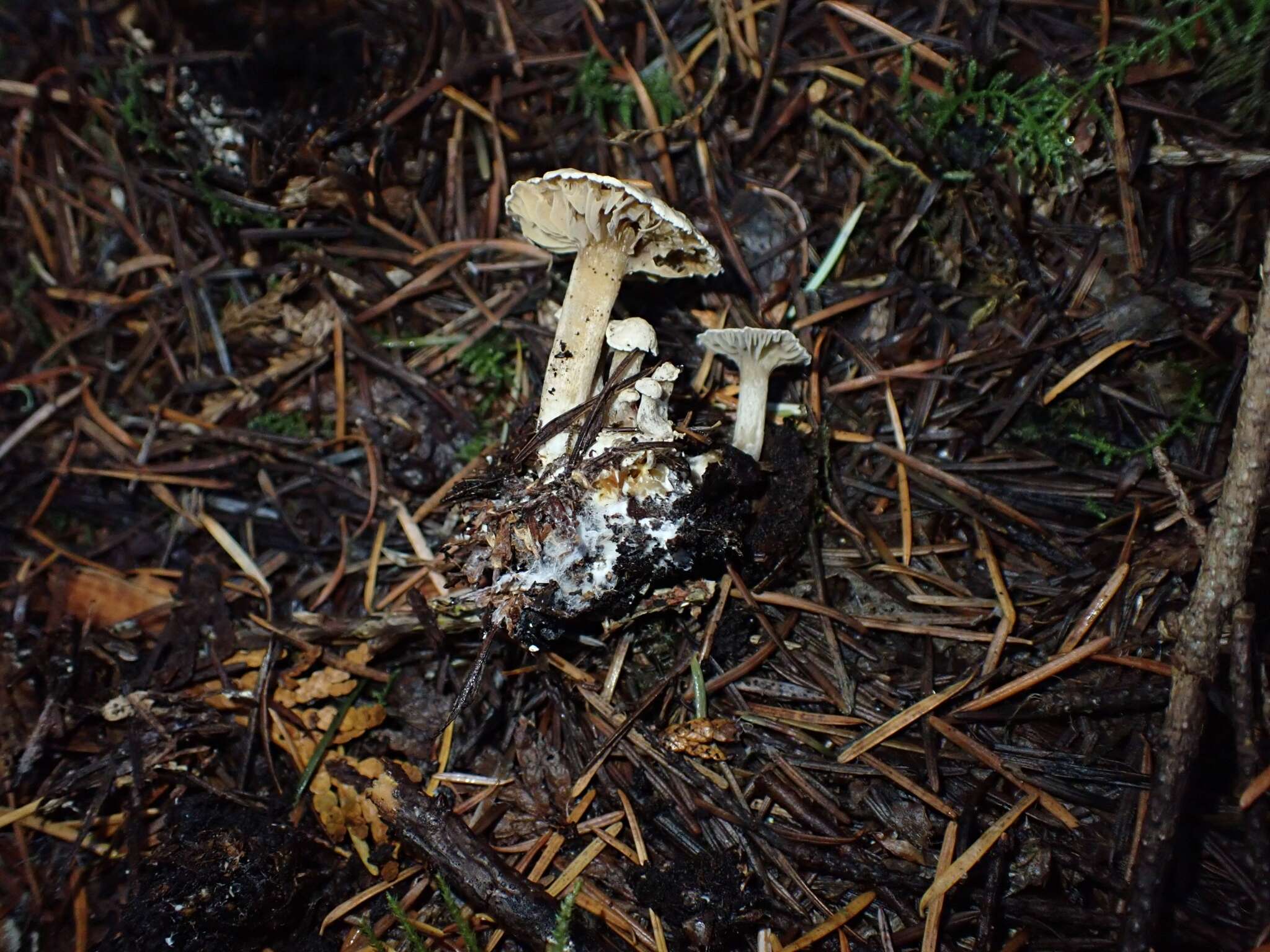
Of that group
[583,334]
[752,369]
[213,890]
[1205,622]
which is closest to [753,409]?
[752,369]

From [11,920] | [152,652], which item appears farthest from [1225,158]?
[11,920]

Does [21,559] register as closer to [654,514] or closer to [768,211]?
[654,514]

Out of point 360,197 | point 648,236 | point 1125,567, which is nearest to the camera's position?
point 1125,567

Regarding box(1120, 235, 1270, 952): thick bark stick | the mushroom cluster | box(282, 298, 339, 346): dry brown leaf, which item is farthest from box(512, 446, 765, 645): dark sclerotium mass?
box(282, 298, 339, 346): dry brown leaf

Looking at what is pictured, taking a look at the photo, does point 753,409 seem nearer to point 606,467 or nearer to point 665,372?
point 665,372

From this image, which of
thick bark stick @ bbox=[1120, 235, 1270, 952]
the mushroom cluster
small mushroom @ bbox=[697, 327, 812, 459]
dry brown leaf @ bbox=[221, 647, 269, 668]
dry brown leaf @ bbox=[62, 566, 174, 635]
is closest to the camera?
thick bark stick @ bbox=[1120, 235, 1270, 952]

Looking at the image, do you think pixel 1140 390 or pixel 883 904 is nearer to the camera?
pixel 883 904

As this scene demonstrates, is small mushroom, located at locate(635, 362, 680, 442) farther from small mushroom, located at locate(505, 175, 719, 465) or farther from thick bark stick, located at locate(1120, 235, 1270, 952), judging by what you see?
thick bark stick, located at locate(1120, 235, 1270, 952)
